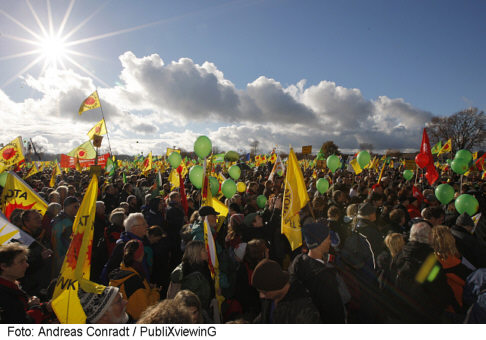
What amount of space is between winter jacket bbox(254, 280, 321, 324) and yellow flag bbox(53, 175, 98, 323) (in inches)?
66.1

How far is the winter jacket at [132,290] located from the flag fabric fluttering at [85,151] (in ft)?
29.4

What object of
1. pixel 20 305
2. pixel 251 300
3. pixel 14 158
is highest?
pixel 14 158

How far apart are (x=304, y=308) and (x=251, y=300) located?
1.50 m

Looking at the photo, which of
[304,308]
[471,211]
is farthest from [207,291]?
[471,211]

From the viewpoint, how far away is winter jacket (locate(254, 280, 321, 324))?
204 centimetres

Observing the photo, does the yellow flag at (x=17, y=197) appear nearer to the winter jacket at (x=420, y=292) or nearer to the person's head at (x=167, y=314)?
the person's head at (x=167, y=314)

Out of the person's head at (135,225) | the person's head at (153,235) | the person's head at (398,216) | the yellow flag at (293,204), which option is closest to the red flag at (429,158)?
the person's head at (398,216)

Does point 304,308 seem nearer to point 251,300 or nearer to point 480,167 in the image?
point 251,300

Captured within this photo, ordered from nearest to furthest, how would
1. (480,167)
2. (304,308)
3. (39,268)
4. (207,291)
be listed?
(304,308)
(207,291)
(39,268)
(480,167)

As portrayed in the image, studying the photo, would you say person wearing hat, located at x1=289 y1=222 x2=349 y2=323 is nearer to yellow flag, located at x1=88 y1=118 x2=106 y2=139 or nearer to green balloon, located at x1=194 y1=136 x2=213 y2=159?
green balloon, located at x1=194 y1=136 x2=213 y2=159

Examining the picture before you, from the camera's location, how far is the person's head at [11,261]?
7.52ft

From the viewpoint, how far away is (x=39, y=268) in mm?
3641

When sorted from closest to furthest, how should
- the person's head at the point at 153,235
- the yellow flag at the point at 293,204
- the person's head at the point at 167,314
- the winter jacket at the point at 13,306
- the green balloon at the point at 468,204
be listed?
the person's head at the point at 167,314, the winter jacket at the point at 13,306, the person's head at the point at 153,235, the yellow flag at the point at 293,204, the green balloon at the point at 468,204

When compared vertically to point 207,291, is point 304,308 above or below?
above
